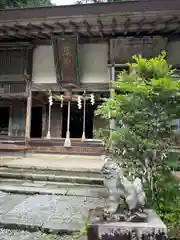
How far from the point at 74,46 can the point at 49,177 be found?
5089 millimetres

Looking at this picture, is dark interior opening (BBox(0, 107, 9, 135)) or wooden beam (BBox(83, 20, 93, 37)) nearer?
wooden beam (BBox(83, 20, 93, 37))

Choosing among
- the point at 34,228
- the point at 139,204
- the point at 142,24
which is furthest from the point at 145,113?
the point at 142,24

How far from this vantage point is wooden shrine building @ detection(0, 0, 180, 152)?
7832mm

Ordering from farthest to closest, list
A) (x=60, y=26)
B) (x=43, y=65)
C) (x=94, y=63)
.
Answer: (x=43, y=65) < (x=94, y=63) < (x=60, y=26)

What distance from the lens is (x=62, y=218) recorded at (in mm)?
3451

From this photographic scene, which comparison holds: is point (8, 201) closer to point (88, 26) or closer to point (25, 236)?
point (25, 236)

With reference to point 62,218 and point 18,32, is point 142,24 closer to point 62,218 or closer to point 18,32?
point 18,32

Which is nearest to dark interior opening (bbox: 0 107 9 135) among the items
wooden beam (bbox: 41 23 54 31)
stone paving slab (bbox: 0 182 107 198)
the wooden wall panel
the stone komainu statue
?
the wooden wall panel

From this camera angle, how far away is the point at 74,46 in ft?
28.5

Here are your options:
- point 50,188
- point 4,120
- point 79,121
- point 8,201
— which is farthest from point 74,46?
point 8,201

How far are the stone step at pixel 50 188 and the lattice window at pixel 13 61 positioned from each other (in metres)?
5.32

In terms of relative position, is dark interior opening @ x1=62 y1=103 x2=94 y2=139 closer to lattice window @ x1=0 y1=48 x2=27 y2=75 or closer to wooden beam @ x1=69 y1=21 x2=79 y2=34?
lattice window @ x1=0 y1=48 x2=27 y2=75

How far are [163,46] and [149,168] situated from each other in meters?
6.13

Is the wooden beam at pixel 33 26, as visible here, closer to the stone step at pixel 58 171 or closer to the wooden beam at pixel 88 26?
the wooden beam at pixel 88 26
